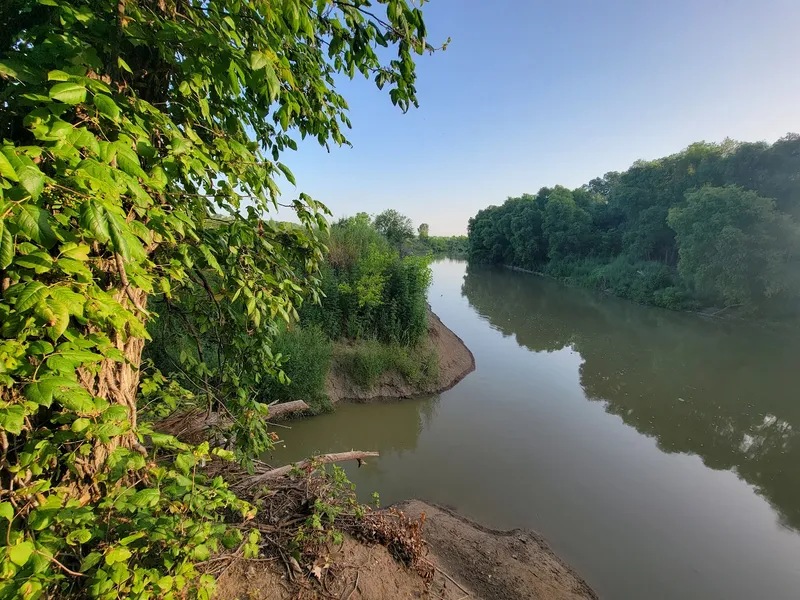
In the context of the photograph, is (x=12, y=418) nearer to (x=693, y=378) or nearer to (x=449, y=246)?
(x=693, y=378)

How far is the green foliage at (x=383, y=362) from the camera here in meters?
9.29

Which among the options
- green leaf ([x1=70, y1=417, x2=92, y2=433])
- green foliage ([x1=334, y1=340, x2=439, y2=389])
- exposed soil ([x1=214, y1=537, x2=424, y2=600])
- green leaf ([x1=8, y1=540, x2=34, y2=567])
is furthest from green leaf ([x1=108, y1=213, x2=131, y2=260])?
green foliage ([x1=334, y1=340, x2=439, y2=389])

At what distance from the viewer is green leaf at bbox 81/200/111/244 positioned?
1.01 metres

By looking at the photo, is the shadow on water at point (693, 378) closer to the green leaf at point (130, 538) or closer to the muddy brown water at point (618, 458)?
the muddy brown water at point (618, 458)

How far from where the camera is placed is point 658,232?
28.2 meters

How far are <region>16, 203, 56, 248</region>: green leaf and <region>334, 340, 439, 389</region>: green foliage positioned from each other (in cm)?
841

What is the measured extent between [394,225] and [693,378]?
14.7 meters

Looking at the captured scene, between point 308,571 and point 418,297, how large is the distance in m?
8.78

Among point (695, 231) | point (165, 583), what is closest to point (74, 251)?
point (165, 583)

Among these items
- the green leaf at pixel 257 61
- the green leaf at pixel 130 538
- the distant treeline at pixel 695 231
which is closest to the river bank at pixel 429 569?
the green leaf at pixel 130 538

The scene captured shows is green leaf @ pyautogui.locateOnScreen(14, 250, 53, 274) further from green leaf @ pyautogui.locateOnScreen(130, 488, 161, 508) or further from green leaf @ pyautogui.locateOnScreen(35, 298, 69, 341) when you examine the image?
green leaf @ pyautogui.locateOnScreen(130, 488, 161, 508)

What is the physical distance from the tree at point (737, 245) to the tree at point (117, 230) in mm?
24990

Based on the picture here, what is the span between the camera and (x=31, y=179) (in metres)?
0.93

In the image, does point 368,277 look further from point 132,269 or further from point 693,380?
point 693,380
